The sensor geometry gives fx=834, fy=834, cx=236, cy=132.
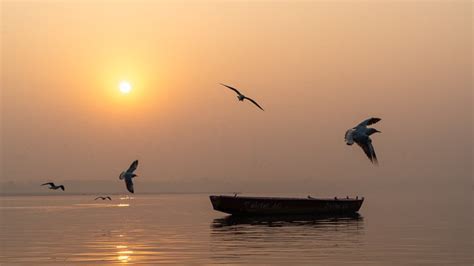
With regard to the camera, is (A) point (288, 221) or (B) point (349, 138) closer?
(B) point (349, 138)

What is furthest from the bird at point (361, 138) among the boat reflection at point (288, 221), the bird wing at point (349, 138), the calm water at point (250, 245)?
the boat reflection at point (288, 221)

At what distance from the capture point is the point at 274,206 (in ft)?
307

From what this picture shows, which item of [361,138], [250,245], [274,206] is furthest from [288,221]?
[361,138]

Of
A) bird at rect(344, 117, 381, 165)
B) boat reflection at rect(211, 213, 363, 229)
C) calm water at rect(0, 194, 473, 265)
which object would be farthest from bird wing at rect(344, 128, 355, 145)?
boat reflection at rect(211, 213, 363, 229)

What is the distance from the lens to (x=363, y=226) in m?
81.2

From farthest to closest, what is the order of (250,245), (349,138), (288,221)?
(288,221) < (250,245) < (349,138)

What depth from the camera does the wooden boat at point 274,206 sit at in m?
91.2

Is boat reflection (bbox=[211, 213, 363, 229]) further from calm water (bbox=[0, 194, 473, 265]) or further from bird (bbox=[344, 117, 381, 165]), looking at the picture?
bird (bbox=[344, 117, 381, 165])

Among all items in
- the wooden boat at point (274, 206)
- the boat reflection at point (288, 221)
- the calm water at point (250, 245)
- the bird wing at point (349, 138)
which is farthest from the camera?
the wooden boat at point (274, 206)

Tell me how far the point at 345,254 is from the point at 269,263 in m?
7.34

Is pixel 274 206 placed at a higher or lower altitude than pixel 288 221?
higher

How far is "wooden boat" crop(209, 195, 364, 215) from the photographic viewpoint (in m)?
91.2

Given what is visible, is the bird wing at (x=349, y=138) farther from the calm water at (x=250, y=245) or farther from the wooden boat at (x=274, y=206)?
the wooden boat at (x=274, y=206)

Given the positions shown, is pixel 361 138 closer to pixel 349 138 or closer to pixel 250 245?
pixel 349 138
